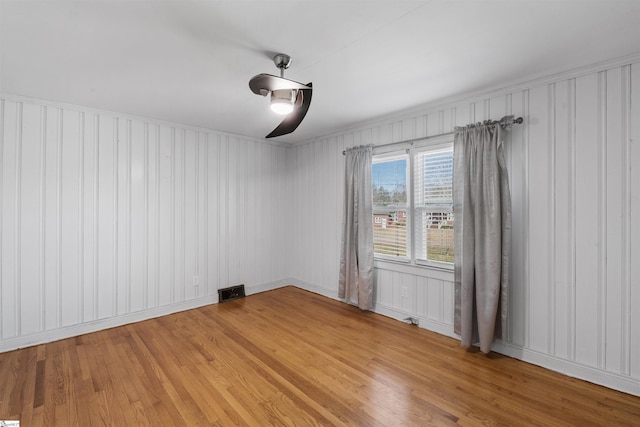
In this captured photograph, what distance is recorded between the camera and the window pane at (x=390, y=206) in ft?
11.8

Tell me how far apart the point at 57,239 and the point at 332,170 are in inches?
134

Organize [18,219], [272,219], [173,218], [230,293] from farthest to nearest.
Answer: [272,219] < [230,293] < [173,218] < [18,219]

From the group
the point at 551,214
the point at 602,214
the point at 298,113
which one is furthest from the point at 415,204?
the point at 298,113

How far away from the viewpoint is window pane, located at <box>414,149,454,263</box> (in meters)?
3.16

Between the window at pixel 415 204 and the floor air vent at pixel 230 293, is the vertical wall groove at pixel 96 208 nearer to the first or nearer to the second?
the floor air vent at pixel 230 293

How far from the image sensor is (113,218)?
11.3 ft

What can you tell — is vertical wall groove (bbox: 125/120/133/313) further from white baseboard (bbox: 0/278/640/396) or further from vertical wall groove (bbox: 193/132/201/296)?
vertical wall groove (bbox: 193/132/201/296)

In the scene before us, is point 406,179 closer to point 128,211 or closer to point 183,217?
point 183,217

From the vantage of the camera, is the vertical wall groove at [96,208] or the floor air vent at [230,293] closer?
the vertical wall groove at [96,208]

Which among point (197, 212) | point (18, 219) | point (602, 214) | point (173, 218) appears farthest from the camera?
point (197, 212)

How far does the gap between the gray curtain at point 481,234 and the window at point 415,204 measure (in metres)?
0.24

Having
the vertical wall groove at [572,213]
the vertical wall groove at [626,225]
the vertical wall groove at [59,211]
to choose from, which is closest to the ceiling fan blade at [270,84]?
the vertical wall groove at [572,213]

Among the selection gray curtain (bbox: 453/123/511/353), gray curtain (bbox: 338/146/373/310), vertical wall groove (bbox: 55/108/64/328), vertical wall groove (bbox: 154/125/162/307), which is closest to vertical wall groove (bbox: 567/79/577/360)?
gray curtain (bbox: 453/123/511/353)

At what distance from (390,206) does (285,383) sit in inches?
92.1
